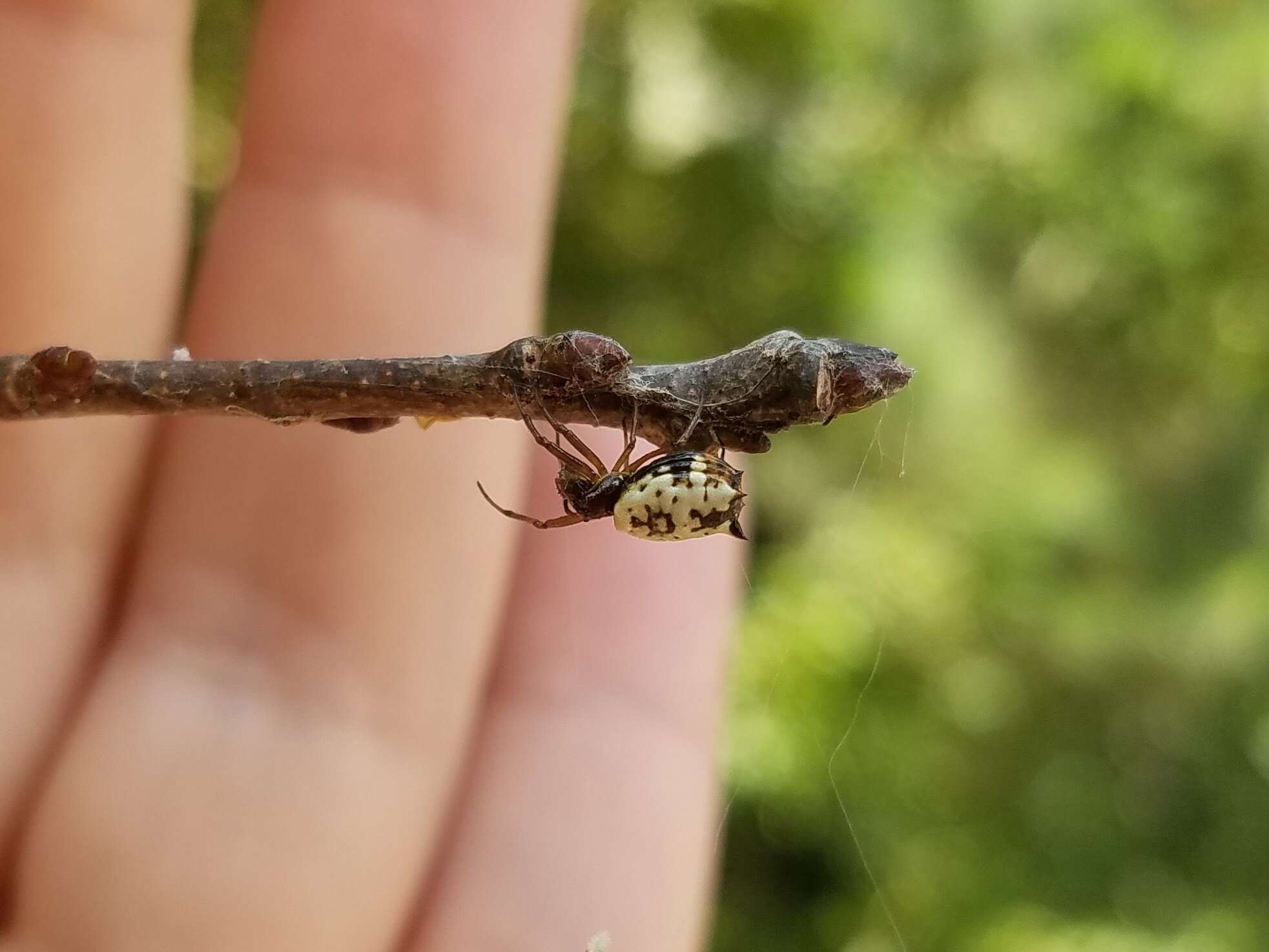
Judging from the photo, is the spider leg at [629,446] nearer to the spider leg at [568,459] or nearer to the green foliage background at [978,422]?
the spider leg at [568,459]

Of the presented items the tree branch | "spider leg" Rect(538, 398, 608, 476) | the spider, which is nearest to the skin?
"spider leg" Rect(538, 398, 608, 476)

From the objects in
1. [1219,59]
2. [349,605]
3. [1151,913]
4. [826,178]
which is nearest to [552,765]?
[349,605]

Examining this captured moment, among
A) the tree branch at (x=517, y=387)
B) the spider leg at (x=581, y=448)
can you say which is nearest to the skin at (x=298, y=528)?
the spider leg at (x=581, y=448)

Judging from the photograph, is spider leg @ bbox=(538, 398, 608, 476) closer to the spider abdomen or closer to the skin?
the spider abdomen

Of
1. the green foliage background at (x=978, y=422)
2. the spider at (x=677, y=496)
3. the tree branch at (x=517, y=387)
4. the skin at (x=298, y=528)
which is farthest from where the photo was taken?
the green foliage background at (x=978, y=422)

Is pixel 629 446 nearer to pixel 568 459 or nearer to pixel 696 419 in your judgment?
pixel 568 459

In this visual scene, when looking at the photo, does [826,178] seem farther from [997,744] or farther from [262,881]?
[262,881]

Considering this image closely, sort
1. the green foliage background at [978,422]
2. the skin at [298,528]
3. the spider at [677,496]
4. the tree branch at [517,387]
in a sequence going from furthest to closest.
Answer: the green foliage background at [978,422], the skin at [298,528], the spider at [677,496], the tree branch at [517,387]

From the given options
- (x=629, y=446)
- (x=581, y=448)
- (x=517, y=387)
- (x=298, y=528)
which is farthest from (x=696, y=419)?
(x=298, y=528)
